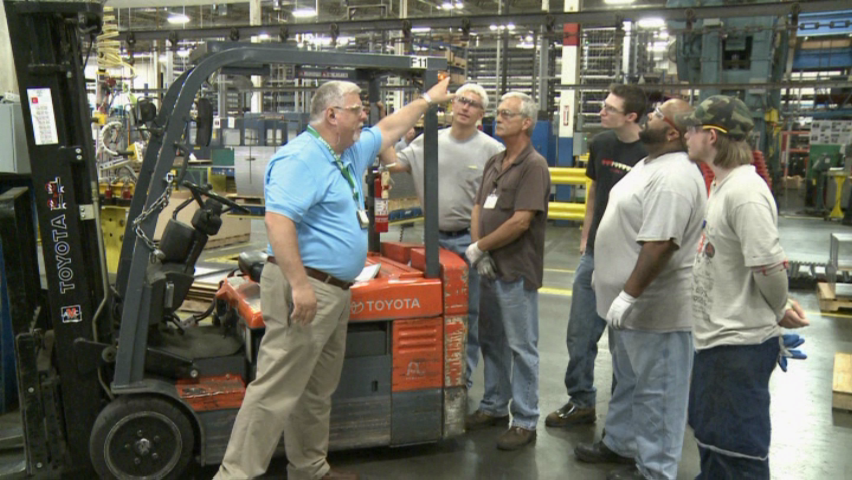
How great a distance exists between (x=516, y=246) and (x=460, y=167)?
0.83 m

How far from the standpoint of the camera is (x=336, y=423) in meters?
4.00

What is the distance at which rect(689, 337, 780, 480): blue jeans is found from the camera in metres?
2.81

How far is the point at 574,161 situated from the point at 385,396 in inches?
446

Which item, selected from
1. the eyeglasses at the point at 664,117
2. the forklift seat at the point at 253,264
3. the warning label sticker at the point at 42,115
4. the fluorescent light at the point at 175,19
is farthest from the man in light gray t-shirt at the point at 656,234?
the fluorescent light at the point at 175,19

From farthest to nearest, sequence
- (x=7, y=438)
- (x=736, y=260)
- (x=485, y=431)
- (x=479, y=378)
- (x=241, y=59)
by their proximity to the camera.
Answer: (x=479, y=378), (x=485, y=431), (x=7, y=438), (x=241, y=59), (x=736, y=260)

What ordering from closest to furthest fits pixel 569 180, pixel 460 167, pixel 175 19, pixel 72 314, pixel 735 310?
pixel 735 310 < pixel 72 314 < pixel 460 167 < pixel 569 180 < pixel 175 19

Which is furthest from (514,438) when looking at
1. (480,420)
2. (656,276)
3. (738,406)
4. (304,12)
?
(304,12)

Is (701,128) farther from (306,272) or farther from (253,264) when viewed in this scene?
(253,264)

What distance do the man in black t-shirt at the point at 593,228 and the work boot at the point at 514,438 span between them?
421mm

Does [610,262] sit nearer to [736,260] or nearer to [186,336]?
[736,260]

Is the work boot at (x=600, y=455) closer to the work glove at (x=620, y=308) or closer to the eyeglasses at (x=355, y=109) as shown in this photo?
the work glove at (x=620, y=308)

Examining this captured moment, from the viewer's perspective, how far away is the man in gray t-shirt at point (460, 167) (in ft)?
15.7

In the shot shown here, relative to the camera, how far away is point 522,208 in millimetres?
4160

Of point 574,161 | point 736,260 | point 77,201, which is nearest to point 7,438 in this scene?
point 77,201
